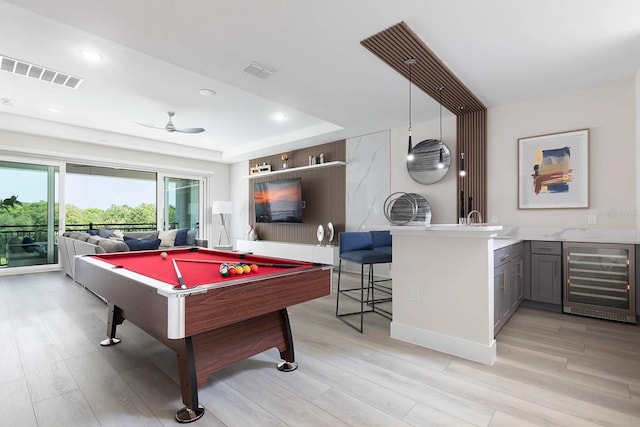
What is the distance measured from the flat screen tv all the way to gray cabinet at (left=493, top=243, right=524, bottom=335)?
13.2ft

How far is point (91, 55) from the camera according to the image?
122 inches

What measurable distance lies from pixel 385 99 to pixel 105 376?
3837mm

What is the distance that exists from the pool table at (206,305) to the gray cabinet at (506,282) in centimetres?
155

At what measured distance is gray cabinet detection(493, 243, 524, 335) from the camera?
102 inches

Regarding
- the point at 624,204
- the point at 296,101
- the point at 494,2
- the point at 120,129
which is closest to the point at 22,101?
the point at 120,129

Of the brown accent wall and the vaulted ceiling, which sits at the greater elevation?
the vaulted ceiling

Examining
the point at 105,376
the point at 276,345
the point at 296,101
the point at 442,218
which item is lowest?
the point at 105,376

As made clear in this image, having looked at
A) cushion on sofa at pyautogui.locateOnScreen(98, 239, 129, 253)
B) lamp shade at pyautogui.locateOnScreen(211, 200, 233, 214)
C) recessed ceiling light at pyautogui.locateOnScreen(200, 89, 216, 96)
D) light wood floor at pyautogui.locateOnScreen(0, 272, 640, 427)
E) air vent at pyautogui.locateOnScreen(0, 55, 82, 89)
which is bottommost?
light wood floor at pyautogui.locateOnScreen(0, 272, 640, 427)

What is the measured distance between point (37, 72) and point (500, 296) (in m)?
5.40

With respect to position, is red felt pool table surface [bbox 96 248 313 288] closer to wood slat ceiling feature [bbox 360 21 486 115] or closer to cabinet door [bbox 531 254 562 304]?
wood slat ceiling feature [bbox 360 21 486 115]

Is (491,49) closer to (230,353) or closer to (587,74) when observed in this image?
(587,74)

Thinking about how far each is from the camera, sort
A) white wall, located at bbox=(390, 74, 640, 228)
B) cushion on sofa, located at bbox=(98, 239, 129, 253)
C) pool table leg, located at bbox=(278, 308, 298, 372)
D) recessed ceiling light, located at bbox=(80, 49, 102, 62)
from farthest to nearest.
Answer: cushion on sofa, located at bbox=(98, 239, 129, 253) → white wall, located at bbox=(390, 74, 640, 228) → recessed ceiling light, located at bbox=(80, 49, 102, 62) → pool table leg, located at bbox=(278, 308, 298, 372)

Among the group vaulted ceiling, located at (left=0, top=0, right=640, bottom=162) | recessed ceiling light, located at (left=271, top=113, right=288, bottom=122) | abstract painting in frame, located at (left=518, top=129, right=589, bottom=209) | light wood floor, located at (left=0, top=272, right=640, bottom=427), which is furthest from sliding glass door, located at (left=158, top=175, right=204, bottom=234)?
abstract painting in frame, located at (left=518, top=129, right=589, bottom=209)

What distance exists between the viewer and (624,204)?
127 inches
